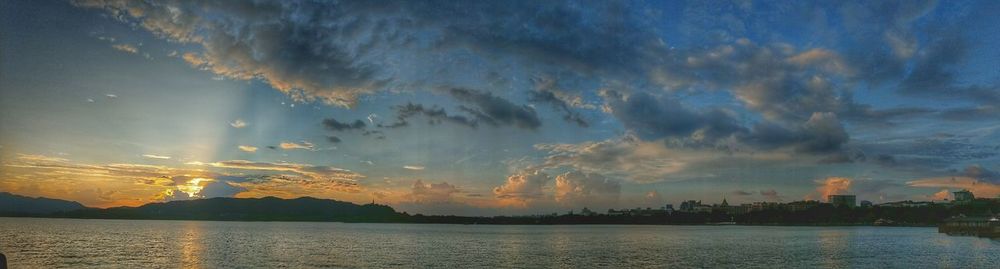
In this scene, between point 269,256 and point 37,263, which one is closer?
point 37,263

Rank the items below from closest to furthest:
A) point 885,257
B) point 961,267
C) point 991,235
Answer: point 961,267, point 885,257, point 991,235

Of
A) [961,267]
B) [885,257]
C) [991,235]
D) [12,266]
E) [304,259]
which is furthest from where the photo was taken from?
[991,235]

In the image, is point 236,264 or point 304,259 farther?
point 304,259

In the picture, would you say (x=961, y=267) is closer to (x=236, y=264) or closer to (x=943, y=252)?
(x=943, y=252)

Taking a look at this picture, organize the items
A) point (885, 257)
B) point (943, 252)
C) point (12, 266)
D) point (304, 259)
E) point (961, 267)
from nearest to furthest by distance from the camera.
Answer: point (12, 266)
point (961, 267)
point (304, 259)
point (885, 257)
point (943, 252)

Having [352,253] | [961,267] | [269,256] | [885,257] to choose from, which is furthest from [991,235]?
[269,256]

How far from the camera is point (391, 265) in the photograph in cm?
8519

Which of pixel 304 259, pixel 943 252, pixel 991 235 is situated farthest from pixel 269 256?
pixel 991 235

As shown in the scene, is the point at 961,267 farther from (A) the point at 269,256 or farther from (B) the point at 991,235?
(B) the point at 991,235

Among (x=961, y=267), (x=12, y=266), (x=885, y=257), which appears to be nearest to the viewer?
(x=12, y=266)

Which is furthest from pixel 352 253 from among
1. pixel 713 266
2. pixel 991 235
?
pixel 991 235

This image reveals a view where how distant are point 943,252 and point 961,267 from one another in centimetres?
3860

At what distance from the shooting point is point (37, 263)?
81375 mm

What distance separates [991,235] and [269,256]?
651 feet
